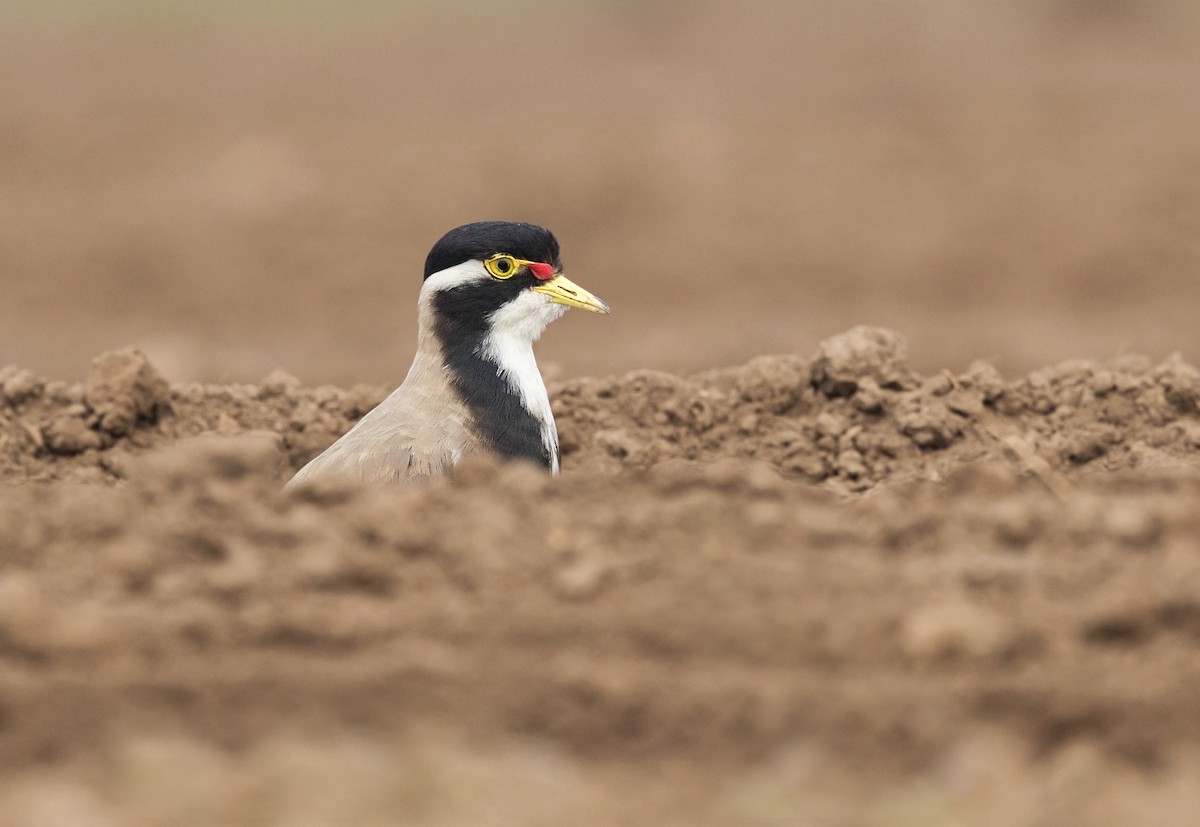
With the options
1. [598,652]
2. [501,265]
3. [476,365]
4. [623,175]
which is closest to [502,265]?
[501,265]

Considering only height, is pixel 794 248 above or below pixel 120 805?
above

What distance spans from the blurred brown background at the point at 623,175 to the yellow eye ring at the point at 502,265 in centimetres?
587

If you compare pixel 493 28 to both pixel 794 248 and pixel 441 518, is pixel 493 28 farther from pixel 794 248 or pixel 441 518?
pixel 441 518

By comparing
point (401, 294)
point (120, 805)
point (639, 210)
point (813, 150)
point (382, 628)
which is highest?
point (813, 150)

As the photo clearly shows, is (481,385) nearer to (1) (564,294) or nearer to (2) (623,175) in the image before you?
(1) (564,294)

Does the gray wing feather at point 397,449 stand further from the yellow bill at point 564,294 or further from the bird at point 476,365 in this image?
the yellow bill at point 564,294

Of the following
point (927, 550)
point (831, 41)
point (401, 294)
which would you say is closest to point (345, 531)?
point (927, 550)

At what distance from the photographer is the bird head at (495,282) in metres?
6.70

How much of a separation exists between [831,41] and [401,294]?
39.6ft

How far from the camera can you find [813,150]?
73.6 feet

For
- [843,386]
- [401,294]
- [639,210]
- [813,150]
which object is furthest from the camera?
[813,150]

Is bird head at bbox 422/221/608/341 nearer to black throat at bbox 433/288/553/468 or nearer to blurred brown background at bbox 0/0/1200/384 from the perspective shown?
black throat at bbox 433/288/553/468

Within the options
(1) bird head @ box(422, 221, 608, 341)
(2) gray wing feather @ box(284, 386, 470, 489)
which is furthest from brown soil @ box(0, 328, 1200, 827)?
(1) bird head @ box(422, 221, 608, 341)

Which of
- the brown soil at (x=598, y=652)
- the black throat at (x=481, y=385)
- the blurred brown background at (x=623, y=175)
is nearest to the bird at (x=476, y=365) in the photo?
the black throat at (x=481, y=385)
